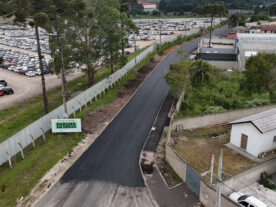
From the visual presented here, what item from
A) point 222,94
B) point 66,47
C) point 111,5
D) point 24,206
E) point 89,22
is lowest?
point 24,206

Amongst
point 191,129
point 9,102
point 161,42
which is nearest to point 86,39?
point 9,102

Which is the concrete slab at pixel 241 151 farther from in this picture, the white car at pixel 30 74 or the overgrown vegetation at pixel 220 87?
the white car at pixel 30 74

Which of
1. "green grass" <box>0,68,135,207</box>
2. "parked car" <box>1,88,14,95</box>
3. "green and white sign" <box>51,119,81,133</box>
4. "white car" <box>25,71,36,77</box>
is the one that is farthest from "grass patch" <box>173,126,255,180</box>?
"white car" <box>25,71,36,77</box>

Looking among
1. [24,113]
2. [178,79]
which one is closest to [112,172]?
[178,79]

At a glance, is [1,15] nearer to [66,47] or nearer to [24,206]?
[66,47]

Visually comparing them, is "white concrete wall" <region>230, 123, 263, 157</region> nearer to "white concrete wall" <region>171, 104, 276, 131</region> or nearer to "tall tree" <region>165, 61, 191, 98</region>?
"white concrete wall" <region>171, 104, 276, 131</region>
